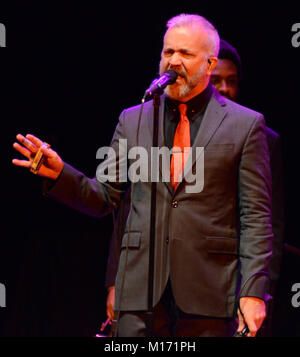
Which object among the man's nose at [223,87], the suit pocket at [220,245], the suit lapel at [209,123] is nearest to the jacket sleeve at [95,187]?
the suit lapel at [209,123]

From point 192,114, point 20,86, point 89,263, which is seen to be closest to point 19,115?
point 20,86

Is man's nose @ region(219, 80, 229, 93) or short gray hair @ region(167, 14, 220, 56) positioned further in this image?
man's nose @ region(219, 80, 229, 93)

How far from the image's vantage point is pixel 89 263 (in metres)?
3.95

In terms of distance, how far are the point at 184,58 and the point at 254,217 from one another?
70 centimetres

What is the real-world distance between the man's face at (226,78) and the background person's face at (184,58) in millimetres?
935

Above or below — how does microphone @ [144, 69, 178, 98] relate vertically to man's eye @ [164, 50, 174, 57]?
below

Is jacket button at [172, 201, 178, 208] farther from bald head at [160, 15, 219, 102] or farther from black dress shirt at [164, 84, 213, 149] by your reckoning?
bald head at [160, 15, 219, 102]

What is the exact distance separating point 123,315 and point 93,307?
5.67 ft

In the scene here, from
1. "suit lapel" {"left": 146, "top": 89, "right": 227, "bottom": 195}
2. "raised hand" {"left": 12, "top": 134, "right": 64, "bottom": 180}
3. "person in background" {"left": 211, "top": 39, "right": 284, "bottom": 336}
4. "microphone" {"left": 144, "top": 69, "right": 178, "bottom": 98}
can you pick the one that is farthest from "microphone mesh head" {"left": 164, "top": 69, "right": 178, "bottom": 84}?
"person in background" {"left": 211, "top": 39, "right": 284, "bottom": 336}

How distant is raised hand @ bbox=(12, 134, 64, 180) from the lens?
2088 millimetres

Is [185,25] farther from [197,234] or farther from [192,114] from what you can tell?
[197,234]

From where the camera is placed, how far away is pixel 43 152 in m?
2.12

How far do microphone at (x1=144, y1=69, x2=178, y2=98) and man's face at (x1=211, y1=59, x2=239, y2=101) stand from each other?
119 centimetres

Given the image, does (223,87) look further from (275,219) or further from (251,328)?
(251,328)
